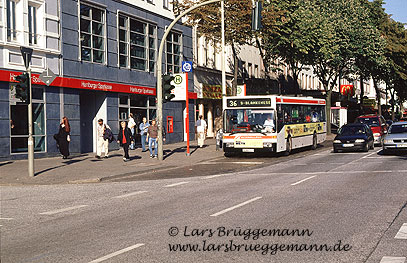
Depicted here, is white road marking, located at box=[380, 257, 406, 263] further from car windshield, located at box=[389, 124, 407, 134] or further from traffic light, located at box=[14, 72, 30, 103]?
car windshield, located at box=[389, 124, 407, 134]

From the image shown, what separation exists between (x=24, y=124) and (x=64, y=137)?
5.78ft

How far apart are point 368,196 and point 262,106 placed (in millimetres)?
13806

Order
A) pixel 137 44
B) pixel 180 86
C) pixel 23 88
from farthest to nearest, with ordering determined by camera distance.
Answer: pixel 137 44 → pixel 180 86 → pixel 23 88

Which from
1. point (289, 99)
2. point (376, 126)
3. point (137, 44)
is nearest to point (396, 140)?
point (289, 99)

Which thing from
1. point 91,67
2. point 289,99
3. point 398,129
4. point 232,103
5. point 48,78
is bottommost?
point 398,129

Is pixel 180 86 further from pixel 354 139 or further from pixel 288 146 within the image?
pixel 354 139

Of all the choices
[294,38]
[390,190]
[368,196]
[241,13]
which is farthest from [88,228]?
A: [294,38]

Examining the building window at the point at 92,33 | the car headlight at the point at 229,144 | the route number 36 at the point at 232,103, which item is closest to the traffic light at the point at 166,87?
the route number 36 at the point at 232,103

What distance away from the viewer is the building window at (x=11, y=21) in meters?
23.9

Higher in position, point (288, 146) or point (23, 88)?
point (23, 88)

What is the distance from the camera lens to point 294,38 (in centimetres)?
3850

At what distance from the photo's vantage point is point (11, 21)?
24.1 m

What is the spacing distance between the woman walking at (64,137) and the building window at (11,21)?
3.94 metres

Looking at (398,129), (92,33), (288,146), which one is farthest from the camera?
(92,33)
